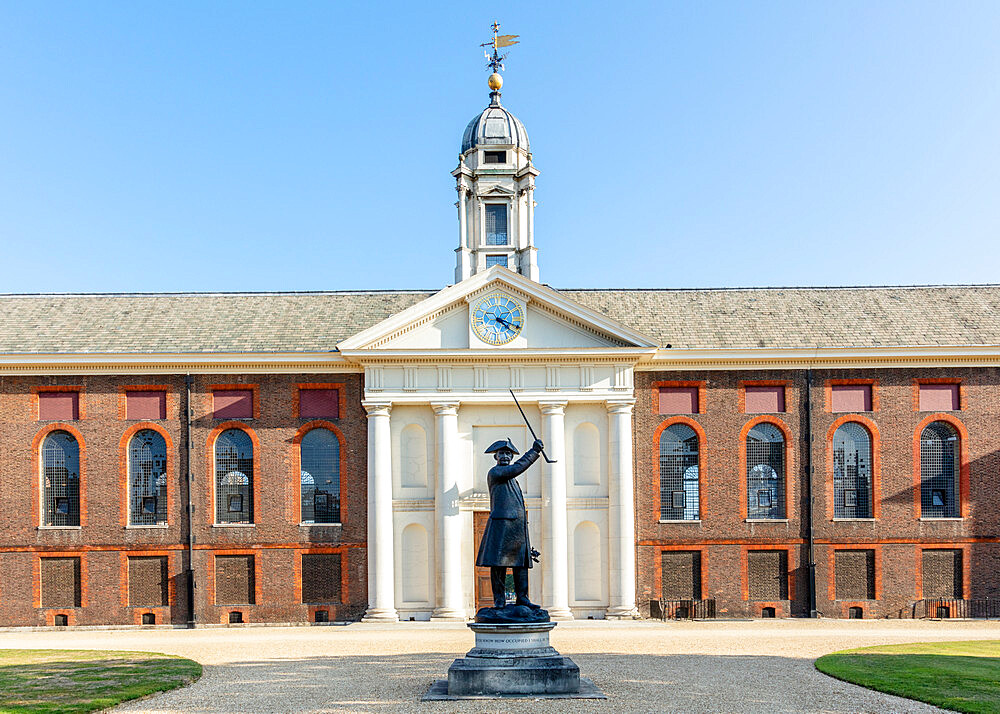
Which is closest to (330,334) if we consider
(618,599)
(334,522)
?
(334,522)

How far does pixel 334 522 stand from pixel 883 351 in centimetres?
2072

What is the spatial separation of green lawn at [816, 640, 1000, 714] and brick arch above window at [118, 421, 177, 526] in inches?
905

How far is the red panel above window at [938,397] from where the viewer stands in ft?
120

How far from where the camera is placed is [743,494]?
36094 millimetres

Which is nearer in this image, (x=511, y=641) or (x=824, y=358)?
(x=511, y=641)

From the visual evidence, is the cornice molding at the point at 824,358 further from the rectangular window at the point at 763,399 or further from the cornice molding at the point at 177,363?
the cornice molding at the point at 177,363

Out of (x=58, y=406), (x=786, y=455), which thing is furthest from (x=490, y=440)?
(x=58, y=406)

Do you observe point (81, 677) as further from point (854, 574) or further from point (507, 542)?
point (854, 574)

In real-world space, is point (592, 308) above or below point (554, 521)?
above

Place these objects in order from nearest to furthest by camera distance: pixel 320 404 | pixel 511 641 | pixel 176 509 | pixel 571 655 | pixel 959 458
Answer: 1. pixel 511 641
2. pixel 571 655
3. pixel 176 509
4. pixel 320 404
5. pixel 959 458

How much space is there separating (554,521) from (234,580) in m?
11.6

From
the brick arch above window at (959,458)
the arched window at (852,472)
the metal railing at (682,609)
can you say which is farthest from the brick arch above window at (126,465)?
the brick arch above window at (959,458)

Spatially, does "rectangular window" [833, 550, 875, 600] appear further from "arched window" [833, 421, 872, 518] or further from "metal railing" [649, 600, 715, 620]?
"metal railing" [649, 600, 715, 620]

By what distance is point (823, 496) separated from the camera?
3612 cm
